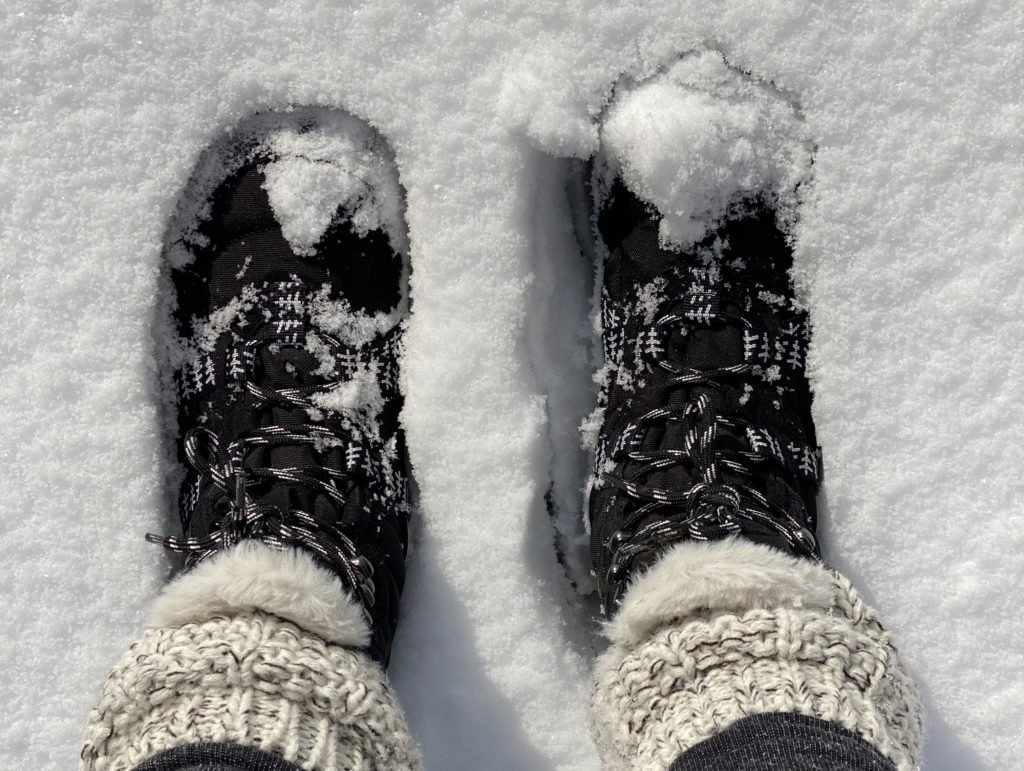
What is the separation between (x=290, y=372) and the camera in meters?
1.19

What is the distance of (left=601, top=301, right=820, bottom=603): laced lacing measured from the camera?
1067 millimetres

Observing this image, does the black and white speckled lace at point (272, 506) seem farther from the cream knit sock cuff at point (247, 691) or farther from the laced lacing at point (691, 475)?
the laced lacing at point (691, 475)

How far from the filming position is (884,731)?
805 mm

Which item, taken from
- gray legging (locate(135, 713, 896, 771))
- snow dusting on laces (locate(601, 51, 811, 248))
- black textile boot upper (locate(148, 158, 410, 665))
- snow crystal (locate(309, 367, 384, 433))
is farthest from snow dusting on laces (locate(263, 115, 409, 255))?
gray legging (locate(135, 713, 896, 771))

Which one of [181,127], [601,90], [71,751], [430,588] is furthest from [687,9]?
[71,751]

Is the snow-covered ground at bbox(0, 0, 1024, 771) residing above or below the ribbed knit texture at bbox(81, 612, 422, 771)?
above

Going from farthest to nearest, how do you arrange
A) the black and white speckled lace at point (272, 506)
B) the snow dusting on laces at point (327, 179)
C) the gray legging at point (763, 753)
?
the snow dusting on laces at point (327, 179), the black and white speckled lace at point (272, 506), the gray legging at point (763, 753)

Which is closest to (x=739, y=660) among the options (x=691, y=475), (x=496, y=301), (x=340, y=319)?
(x=691, y=475)

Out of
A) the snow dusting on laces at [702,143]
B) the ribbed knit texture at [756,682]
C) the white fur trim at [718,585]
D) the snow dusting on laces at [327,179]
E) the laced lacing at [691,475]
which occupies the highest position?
the snow dusting on laces at [702,143]

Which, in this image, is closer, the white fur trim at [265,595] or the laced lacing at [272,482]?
the white fur trim at [265,595]

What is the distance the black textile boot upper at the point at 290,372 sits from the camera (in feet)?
3.76

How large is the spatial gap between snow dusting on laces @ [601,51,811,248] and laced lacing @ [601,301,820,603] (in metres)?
0.17

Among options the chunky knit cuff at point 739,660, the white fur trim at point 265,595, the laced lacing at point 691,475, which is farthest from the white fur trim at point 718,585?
the white fur trim at point 265,595

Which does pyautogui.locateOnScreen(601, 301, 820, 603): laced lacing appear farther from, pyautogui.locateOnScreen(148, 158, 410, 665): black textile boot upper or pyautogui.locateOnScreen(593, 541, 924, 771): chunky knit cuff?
pyautogui.locateOnScreen(148, 158, 410, 665): black textile boot upper
